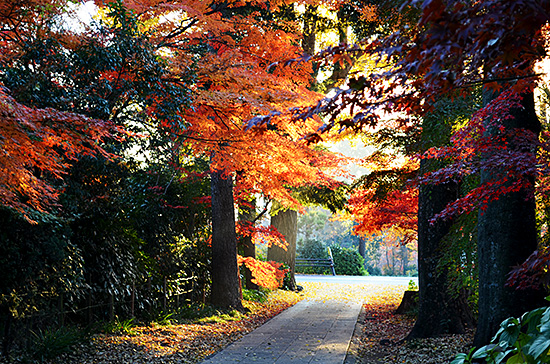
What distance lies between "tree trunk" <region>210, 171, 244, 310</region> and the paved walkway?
1203 mm

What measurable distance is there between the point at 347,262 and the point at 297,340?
19.0 m

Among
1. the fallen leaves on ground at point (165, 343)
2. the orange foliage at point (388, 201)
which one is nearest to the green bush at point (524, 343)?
the fallen leaves on ground at point (165, 343)

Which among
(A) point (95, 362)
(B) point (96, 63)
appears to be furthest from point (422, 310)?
(B) point (96, 63)

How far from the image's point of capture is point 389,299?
14.8 meters

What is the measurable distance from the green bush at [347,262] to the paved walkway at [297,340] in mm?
14821

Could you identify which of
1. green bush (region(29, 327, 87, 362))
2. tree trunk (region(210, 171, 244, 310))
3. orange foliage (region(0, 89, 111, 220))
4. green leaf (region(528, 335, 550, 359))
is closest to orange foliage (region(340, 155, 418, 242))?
tree trunk (region(210, 171, 244, 310))

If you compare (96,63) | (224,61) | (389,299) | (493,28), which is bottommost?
(389,299)

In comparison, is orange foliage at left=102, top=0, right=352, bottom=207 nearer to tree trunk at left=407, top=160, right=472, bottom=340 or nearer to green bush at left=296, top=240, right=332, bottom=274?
tree trunk at left=407, top=160, right=472, bottom=340

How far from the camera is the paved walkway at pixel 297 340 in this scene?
21.8 feet

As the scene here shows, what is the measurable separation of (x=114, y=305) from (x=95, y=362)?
6.77 feet

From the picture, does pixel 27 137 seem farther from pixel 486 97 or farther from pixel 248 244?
pixel 248 244

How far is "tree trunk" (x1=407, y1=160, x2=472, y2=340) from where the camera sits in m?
7.93

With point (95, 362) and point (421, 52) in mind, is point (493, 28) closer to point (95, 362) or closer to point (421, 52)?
point (421, 52)

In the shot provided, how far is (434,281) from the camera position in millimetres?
8094
